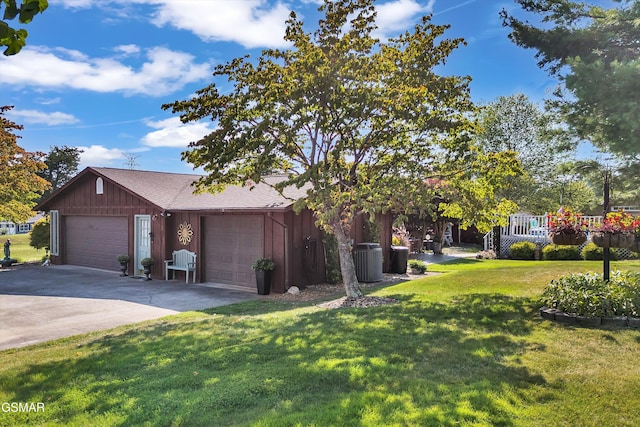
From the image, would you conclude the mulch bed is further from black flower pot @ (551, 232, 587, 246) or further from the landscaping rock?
black flower pot @ (551, 232, 587, 246)

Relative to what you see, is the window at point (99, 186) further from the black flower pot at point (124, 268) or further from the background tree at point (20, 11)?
the background tree at point (20, 11)

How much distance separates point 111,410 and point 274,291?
26.3 ft

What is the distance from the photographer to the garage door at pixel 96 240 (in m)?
16.3

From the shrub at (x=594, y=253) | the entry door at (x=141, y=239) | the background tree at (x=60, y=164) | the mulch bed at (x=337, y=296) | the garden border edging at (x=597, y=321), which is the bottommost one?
the mulch bed at (x=337, y=296)

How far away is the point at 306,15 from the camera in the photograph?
29.3ft

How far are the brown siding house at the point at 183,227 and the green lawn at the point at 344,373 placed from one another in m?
4.71

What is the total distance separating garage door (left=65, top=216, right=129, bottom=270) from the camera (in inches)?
642

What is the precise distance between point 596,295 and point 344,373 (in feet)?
13.3

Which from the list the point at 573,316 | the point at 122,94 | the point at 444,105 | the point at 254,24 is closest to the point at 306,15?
the point at 254,24

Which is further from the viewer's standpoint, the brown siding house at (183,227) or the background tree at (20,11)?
the brown siding house at (183,227)

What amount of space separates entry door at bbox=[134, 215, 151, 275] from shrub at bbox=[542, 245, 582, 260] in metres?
15.2

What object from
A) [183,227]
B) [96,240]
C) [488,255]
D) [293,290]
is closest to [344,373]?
[293,290]

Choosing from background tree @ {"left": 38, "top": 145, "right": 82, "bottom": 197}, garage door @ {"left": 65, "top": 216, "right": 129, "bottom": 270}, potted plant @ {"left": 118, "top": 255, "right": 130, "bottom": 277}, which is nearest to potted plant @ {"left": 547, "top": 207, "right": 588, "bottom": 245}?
potted plant @ {"left": 118, "top": 255, "right": 130, "bottom": 277}

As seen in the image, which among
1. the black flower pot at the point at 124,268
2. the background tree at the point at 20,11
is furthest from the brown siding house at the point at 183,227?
the background tree at the point at 20,11
